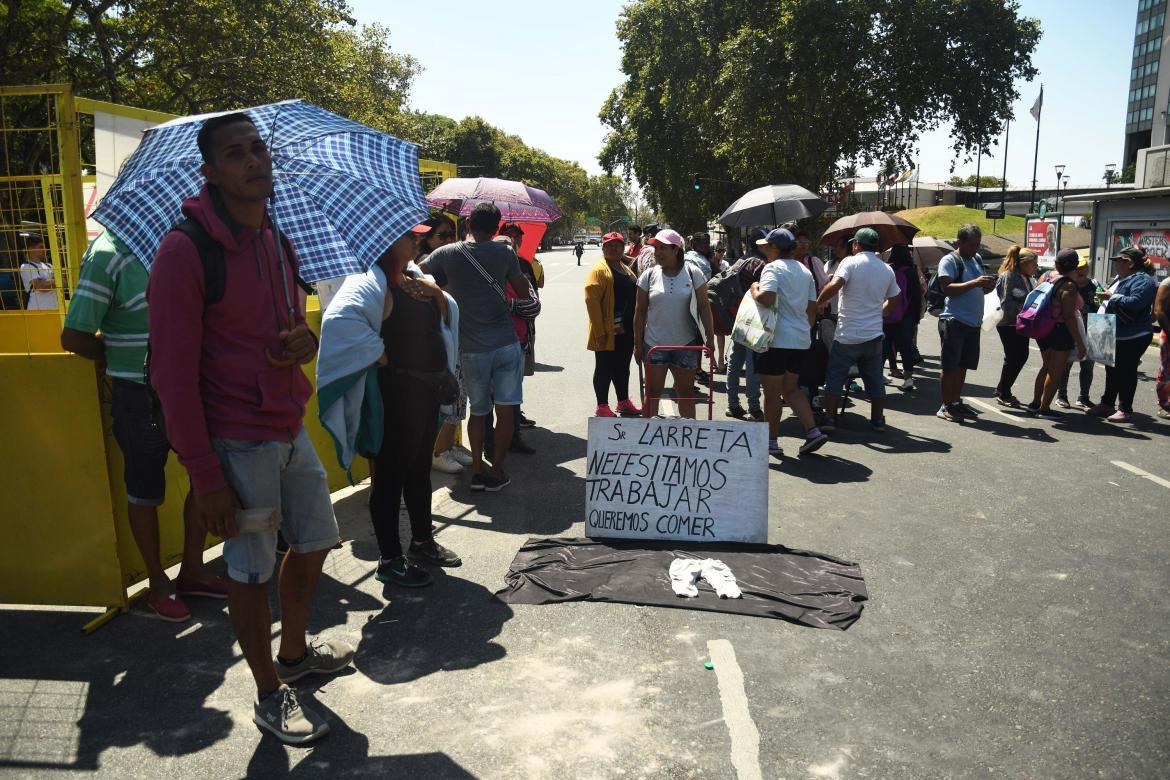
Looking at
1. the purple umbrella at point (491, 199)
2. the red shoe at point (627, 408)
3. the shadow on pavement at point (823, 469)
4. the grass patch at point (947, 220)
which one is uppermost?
the grass patch at point (947, 220)

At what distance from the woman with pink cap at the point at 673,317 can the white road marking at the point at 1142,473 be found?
3543 mm

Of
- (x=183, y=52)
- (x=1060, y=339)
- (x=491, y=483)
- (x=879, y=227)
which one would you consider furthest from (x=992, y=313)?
(x=183, y=52)

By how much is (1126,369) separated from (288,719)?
894cm

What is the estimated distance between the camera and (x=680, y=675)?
3568 mm

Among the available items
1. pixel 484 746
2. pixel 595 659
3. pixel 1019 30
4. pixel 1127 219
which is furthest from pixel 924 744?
pixel 1019 30

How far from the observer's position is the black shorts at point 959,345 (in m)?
8.65

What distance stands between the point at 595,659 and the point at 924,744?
4.44 ft

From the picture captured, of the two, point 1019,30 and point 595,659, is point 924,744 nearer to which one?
point 595,659

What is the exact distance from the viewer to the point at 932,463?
279 inches

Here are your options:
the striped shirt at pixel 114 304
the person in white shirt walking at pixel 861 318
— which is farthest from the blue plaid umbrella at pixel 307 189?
the person in white shirt walking at pixel 861 318

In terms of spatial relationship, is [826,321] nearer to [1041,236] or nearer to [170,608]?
[170,608]

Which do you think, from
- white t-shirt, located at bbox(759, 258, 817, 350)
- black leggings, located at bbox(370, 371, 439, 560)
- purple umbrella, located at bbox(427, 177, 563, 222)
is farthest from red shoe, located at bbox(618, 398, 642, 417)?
black leggings, located at bbox(370, 371, 439, 560)

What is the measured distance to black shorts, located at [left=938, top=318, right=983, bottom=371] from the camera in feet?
28.4

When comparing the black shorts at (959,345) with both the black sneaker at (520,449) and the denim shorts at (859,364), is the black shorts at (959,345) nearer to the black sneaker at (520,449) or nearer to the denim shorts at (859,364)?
the denim shorts at (859,364)
